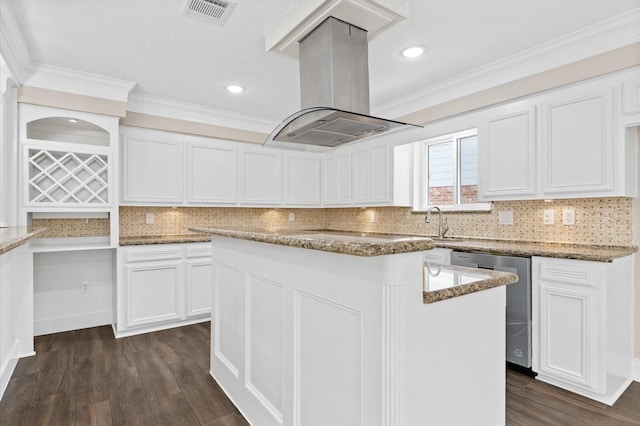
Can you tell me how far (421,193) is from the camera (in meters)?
→ 4.23

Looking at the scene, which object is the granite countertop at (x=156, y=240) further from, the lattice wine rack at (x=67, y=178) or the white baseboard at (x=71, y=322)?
the white baseboard at (x=71, y=322)

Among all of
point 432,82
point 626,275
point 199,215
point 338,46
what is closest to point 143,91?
point 199,215

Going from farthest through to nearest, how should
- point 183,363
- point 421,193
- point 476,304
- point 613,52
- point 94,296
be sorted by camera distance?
point 421,193 → point 94,296 → point 183,363 → point 613,52 → point 476,304

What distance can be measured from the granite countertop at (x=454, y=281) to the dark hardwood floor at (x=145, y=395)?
1.15 metres

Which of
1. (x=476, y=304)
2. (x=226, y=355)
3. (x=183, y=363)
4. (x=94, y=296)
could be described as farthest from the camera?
(x=94, y=296)

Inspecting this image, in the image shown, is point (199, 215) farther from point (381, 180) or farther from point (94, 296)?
point (381, 180)

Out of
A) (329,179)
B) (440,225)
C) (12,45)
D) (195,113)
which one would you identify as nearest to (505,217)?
(440,225)

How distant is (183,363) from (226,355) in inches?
28.4

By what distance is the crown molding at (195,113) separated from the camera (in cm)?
381

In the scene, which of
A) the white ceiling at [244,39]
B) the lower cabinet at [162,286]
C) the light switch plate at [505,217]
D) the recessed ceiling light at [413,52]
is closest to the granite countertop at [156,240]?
the lower cabinet at [162,286]

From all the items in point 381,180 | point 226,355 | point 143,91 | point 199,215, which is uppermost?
point 143,91

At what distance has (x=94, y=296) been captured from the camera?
148 inches

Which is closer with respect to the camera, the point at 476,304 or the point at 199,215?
the point at 476,304

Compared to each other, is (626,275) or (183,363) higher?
(626,275)
